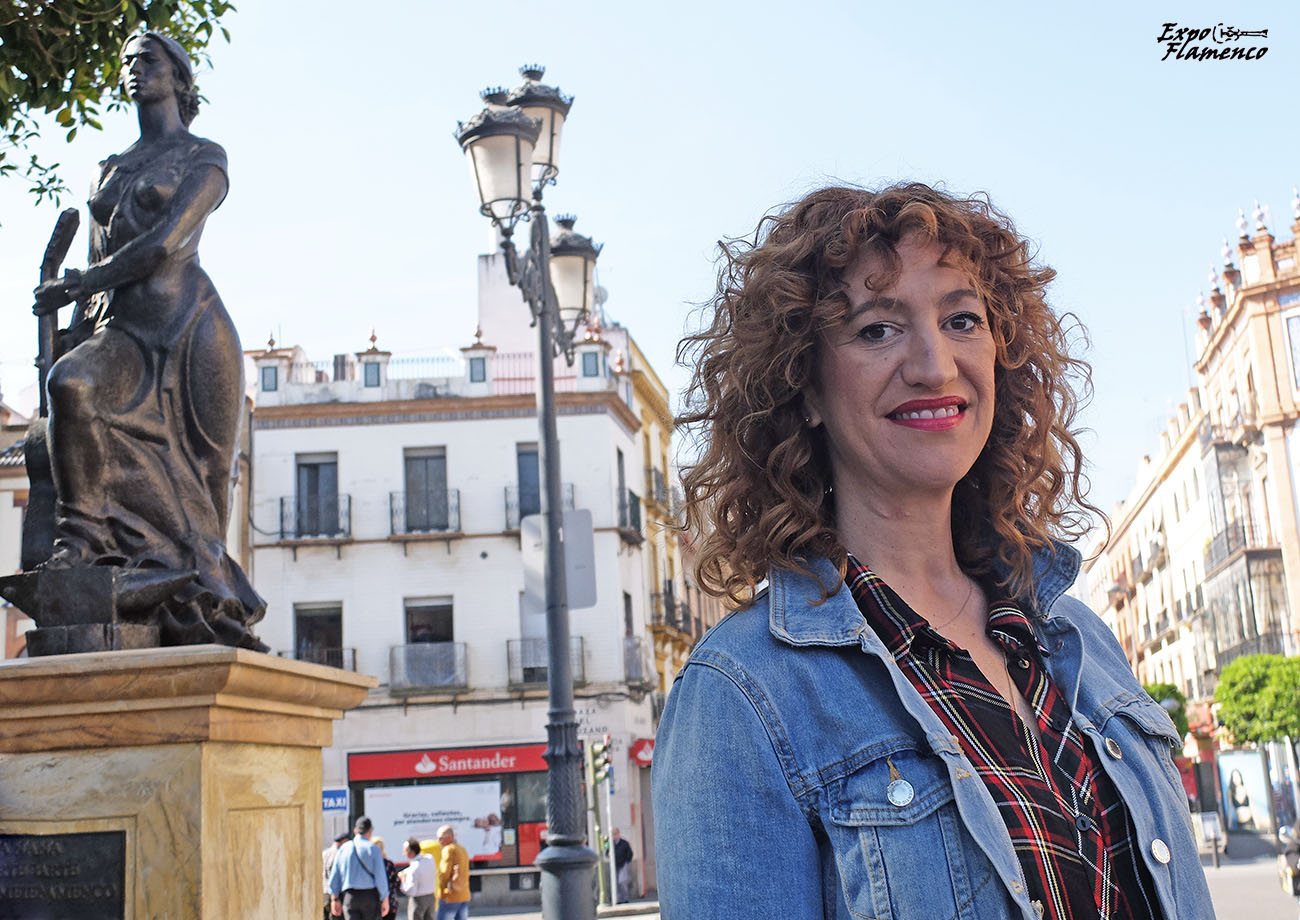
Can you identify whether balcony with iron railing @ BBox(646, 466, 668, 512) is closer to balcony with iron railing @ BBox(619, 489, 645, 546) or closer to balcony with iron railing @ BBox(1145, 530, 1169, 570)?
balcony with iron railing @ BBox(619, 489, 645, 546)

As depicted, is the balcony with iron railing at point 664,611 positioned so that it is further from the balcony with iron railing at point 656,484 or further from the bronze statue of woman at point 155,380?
the bronze statue of woman at point 155,380

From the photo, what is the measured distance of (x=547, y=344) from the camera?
10516mm

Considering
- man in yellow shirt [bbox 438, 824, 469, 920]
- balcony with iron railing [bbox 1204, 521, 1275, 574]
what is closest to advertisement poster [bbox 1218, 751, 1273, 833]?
balcony with iron railing [bbox 1204, 521, 1275, 574]

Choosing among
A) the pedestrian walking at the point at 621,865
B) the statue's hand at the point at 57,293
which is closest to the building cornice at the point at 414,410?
the pedestrian walking at the point at 621,865

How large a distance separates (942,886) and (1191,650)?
2212 inches

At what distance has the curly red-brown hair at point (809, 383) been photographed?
6.93 feet

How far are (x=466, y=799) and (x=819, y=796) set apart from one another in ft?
94.6

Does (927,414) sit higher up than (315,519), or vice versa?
(315,519)

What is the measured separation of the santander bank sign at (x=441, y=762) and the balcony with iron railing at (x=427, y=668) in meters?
1.41

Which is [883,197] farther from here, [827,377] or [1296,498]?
[1296,498]

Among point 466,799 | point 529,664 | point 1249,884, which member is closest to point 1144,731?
point 1249,884

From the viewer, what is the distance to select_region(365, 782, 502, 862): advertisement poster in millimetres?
28984

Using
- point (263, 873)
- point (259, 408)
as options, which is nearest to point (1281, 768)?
point (259, 408)

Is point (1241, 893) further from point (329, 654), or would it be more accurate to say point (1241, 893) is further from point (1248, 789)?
point (329, 654)
